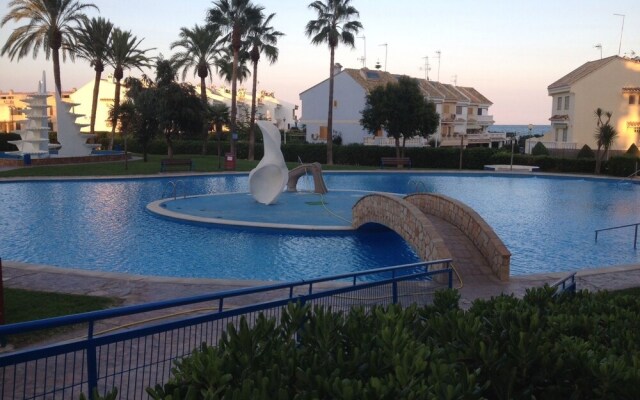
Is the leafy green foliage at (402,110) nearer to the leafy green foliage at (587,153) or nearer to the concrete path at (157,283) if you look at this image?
the leafy green foliage at (587,153)

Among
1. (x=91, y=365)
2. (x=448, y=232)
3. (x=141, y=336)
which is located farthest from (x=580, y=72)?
(x=91, y=365)

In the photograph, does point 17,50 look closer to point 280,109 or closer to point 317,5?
point 317,5

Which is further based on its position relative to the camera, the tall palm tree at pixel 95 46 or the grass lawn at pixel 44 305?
the tall palm tree at pixel 95 46

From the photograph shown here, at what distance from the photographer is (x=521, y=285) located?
12.3 meters

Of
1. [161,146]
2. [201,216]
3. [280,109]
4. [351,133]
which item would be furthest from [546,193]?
[280,109]

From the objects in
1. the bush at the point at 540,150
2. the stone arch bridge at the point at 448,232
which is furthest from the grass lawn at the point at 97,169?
the stone arch bridge at the point at 448,232

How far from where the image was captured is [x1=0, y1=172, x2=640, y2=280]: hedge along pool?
50.5ft

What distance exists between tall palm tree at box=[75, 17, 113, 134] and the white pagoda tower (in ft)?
28.2

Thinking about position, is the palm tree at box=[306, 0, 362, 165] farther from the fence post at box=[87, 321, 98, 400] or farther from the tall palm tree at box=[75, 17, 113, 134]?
the fence post at box=[87, 321, 98, 400]

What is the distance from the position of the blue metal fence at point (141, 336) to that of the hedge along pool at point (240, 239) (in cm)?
418

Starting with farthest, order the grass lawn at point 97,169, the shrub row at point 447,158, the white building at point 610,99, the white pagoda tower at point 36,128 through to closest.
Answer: the white building at point 610,99
the white pagoda tower at point 36,128
the shrub row at point 447,158
the grass lawn at point 97,169

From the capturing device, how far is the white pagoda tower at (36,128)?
44.1 meters

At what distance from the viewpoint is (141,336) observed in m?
5.58

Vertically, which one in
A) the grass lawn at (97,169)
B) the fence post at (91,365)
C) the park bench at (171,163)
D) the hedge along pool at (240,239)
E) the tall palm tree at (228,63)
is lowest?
the hedge along pool at (240,239)
